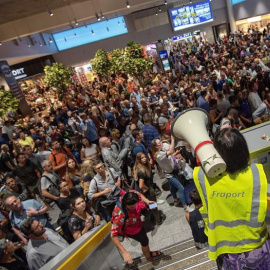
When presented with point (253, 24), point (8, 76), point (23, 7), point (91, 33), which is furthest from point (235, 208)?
point (253, 24)

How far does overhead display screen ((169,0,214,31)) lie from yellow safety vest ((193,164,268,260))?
62.5 ft

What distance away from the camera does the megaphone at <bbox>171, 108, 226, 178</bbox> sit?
1.39m

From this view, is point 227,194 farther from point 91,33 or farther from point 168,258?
point 91,33

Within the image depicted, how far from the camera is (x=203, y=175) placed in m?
1.53

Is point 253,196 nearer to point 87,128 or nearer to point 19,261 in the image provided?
point 19,261

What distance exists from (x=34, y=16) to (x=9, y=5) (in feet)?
8.64

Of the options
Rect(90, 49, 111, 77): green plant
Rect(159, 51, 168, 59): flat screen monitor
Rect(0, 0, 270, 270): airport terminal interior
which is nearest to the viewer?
Rect(0, 0, 270, 270): airport terminal interior

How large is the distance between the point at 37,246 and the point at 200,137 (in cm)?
229

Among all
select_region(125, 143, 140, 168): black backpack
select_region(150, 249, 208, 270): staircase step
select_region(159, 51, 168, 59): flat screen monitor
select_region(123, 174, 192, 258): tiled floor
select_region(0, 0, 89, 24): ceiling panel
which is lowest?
select_region(123, 174, 192, 258): tiled floor

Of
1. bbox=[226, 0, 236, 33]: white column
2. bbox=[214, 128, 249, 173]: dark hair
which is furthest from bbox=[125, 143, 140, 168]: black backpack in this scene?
bbox=[226, 0, 236, 33]: white column

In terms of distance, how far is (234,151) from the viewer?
4.71 ft

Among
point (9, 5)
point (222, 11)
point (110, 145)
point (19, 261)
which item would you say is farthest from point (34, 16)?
point (222, 11)

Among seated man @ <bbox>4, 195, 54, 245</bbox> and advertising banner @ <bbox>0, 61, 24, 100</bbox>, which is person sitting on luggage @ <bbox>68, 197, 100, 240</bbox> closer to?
seated man @ <bbox>4, 195, 54, 245</bbox>

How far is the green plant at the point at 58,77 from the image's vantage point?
523 inches
